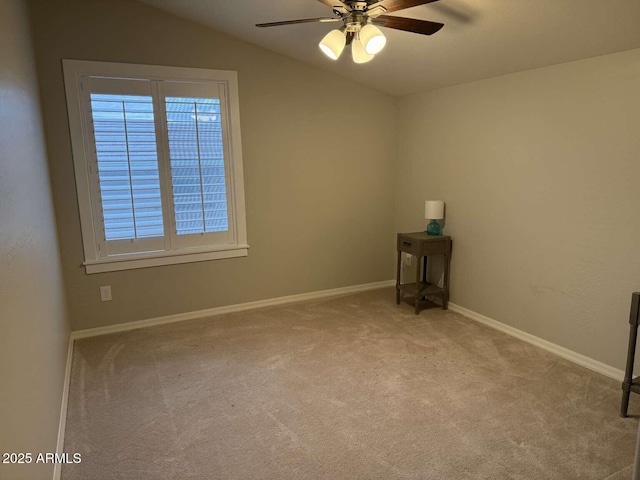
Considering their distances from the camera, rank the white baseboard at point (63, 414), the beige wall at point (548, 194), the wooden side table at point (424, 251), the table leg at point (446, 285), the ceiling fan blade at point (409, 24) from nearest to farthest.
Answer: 1. the white baseboard at point (63, 414)
2. the ceiling fan blade at point (409, 24)
3. the beige wall at point (548, 194)
4. the wooden side table at point (424, 251)
5. the table leg at point (446, 285)

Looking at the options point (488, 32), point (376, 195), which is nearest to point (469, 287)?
point (376, 195)

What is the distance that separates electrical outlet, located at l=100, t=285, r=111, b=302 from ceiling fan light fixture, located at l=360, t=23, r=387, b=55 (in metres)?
2.81

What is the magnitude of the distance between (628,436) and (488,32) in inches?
96.0

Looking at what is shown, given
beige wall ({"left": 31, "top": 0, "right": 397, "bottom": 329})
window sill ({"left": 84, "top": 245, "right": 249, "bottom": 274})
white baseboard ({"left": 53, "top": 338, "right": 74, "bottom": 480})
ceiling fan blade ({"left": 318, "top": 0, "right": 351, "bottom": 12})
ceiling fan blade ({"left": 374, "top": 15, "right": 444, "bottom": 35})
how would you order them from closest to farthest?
1. white baseboard ({"left": 53, "top": 338, "right": 74, "bottom": 480})
2. ceiling fan blade ({"left": 318, "top": 0, "right": 351, "bottom": 12})
3. ceiling fan blade ({"left": 374, "top": 15, "right": 444, "bottom": 35})
4. beige wall ({"left": 31, "top": 0, "right": 397, "bottom": 329})
5. window sill ({"left": 84, "top": 245, "right": 249, "bottom": 274})

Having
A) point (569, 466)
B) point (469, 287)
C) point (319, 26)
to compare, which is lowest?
point (569, 466)

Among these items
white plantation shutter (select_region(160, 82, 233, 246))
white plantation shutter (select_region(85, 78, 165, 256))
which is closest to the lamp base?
white plantation shutter (select_region(160, 82, 233, 246))

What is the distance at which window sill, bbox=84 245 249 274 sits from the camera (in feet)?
11.0

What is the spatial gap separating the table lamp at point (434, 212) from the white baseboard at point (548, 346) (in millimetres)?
753

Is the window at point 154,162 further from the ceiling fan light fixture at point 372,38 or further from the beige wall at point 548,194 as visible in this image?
the beige wall at point 548,194

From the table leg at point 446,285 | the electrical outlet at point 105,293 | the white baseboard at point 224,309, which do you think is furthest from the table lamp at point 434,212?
the electrical outlet at point 105,293

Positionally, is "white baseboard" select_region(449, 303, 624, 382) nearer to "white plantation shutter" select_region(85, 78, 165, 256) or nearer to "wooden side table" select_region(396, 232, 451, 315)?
"wooden side table" select_region(396, 232, 451, 315)

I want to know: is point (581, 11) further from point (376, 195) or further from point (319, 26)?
point (376, 195)

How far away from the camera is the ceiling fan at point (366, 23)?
1.97 meters

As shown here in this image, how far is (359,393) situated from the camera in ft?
8.24
